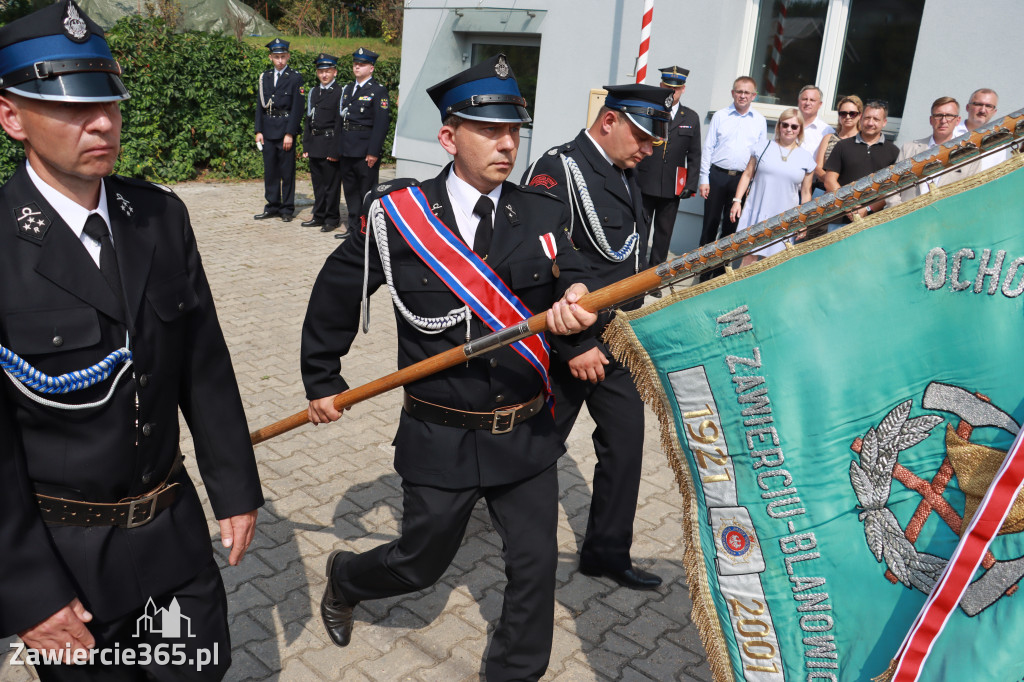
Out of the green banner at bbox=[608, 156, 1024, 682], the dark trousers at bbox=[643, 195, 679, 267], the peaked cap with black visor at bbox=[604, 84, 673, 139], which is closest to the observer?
the green banner at bbox=[608, 156, 1024, 682]

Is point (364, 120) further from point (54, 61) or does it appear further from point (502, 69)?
point (54, 61)

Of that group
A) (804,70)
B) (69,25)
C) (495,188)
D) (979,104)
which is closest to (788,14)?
(804,70)

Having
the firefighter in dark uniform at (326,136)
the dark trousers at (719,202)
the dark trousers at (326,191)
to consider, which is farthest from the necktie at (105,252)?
the dark trousers at (326,191)

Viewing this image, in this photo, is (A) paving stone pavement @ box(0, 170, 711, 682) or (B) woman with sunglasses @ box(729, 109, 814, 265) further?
(B) woman with sunglasses @ box(729, 109, 814, 265)

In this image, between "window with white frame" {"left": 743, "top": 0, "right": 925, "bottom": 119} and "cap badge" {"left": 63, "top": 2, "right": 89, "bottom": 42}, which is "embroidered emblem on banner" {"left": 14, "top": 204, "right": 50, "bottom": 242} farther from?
"window with white frame" {"left": 743, "top": 0, "right": 925, "bottom": 119}

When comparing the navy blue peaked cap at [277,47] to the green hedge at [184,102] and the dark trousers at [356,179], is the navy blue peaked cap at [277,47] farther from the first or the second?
the green hedge at [184,102]

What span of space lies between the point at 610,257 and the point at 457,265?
1203 mm

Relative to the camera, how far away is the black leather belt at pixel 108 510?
2.18m

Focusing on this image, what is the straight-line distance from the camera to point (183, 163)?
48.1 feet

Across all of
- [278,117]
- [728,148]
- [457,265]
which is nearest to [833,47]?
[728,148]

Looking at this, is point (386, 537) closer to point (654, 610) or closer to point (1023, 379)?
point (654, 610)

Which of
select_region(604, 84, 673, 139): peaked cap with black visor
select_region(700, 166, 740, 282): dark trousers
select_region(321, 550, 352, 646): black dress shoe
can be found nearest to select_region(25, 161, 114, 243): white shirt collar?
select_region(321, 550, 352, 646): black dress shoe

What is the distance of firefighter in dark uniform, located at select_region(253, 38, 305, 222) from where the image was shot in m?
11.7

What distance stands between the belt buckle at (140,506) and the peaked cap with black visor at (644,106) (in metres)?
2.64
